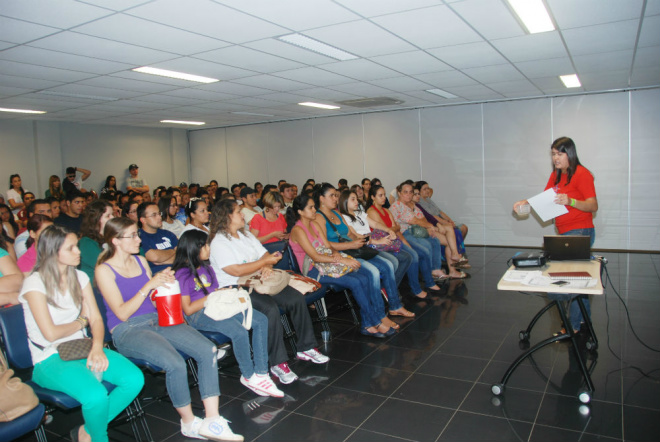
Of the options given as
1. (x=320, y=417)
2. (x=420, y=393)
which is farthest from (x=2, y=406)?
(x=420, y=393)

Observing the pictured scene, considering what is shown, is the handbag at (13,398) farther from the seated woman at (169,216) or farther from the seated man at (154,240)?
the seated woman at (169,216)

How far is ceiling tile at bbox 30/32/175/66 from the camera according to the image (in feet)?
13.9

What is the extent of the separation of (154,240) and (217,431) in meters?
2.23

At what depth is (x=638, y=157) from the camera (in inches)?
327

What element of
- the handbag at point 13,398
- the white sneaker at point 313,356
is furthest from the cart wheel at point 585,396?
the handbag at point 13,398

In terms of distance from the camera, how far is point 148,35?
13.9 ft

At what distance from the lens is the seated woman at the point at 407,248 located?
5.83 metres

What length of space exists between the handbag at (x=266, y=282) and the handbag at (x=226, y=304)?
38cm

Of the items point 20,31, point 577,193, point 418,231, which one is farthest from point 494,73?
point 20,31

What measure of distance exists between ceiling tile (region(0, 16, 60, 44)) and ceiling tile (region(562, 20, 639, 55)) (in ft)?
15.6

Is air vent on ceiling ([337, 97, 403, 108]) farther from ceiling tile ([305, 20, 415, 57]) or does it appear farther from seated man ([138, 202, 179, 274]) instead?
seated man ([138, 202, 179, 274])

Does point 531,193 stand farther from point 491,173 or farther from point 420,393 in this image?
point 420,393

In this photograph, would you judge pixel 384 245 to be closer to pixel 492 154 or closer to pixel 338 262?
pixel 338 262

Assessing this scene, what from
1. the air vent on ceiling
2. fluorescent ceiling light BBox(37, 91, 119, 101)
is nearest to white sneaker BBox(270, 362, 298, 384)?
fluorescent ceiling light BBox(37, 91, 119, 101)
